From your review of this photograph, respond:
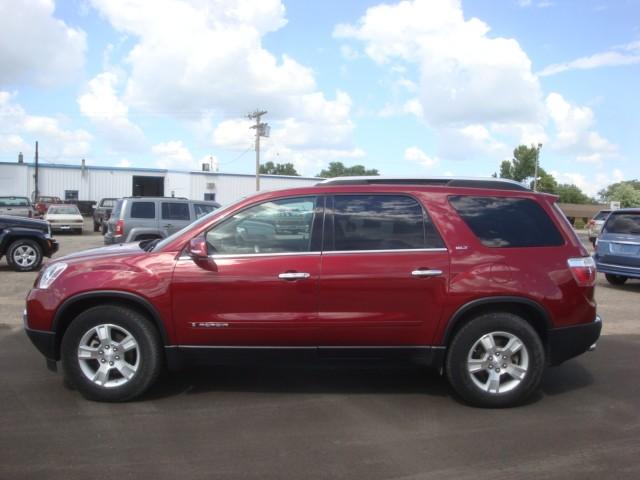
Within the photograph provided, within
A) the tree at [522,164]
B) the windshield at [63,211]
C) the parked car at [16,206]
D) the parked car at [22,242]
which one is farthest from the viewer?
the tree at [522,164]

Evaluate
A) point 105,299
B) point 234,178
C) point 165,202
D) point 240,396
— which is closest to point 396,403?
point 240,396

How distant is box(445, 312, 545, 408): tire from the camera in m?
4.77

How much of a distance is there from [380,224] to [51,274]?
2.73m

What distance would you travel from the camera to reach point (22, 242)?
12.8 m

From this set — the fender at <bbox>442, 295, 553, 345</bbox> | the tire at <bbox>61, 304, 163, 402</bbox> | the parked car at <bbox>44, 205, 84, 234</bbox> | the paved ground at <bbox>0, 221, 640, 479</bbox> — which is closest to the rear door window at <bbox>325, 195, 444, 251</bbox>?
→ the fender at <bbox>442, 295, 553, 345</bbox>

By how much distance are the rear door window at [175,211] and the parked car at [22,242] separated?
2745 millimetres

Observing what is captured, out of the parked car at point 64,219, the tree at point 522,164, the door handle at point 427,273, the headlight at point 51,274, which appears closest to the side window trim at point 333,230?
the door handle at point 427,273

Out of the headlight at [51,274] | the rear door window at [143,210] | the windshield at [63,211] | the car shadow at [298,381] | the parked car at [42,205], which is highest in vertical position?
the parked car at [42,205]

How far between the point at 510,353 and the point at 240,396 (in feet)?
7.51

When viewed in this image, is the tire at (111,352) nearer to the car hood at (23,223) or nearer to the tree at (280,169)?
the car hood at (23,223)

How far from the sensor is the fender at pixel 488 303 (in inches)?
185

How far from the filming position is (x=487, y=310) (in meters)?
4.83

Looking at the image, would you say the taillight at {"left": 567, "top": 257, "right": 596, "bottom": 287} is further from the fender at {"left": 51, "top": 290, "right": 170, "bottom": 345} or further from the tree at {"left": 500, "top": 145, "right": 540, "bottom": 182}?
the tree at {"left": 500, "top": 145, "right": 540, "bottom": 182}

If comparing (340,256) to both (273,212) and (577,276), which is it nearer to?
(273,212)
